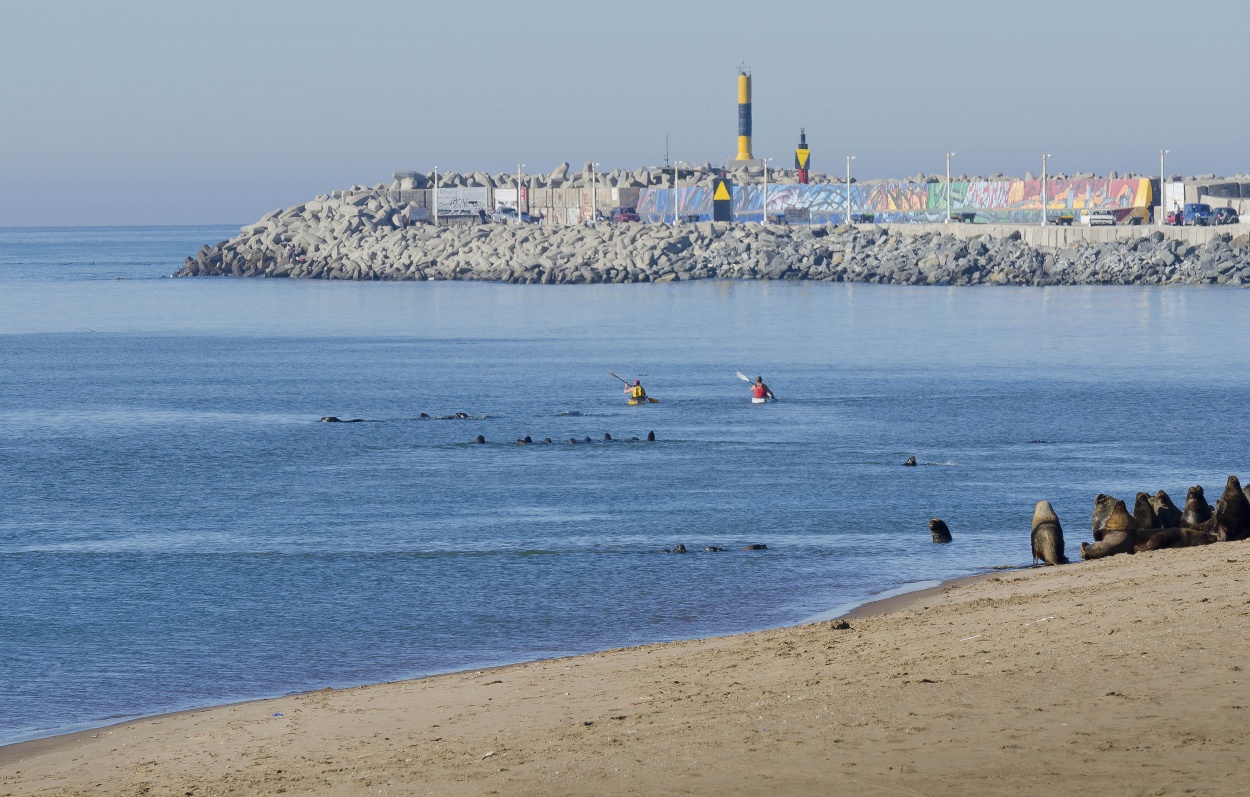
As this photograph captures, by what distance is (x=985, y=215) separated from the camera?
11125cm

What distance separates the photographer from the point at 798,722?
1004 cm

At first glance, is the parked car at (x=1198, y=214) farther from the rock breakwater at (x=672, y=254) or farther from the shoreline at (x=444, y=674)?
the shoreline at (x=444, y=674)

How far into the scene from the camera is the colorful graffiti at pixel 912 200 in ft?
344

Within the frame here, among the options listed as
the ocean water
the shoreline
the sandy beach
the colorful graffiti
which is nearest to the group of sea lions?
the shoreline

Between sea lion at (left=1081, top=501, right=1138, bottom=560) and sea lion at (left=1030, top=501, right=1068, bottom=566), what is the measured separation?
0.34 m

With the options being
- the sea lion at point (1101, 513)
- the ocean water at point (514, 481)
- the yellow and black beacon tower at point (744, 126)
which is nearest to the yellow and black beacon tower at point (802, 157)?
the yellow and black beacon tower at point (744, 126)

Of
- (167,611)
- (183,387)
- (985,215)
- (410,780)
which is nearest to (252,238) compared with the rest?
(985,215)

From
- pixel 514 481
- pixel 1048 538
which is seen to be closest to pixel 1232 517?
pixel 1048 538

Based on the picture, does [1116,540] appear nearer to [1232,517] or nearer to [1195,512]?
[1195,512]

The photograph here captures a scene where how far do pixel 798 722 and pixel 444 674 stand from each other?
18.1 ft

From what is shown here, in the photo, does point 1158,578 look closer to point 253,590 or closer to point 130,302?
point 253,590

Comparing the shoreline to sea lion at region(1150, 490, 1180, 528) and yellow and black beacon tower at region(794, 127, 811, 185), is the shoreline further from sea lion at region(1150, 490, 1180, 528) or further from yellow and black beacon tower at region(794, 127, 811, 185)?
yellow and black beacon tower at region(794, 127, 811, 185)

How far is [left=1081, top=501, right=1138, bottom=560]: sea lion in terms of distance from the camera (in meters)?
18.2

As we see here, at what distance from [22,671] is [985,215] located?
335 ft
